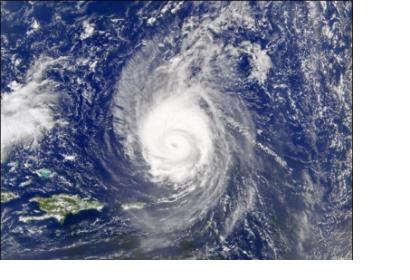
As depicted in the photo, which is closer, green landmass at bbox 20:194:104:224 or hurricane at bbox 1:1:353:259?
hurricane at bbox 1:1:353:259

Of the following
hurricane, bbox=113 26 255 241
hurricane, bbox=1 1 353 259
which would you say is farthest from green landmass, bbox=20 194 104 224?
hurricane, bbox=113 26 255 241

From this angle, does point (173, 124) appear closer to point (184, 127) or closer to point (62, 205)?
point (184, 127)

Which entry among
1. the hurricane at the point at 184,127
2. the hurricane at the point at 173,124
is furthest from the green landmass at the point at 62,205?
the hurricane at the point at 184,127

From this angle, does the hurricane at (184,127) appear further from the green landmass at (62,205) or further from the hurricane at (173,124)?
the green landmass at (62,205)

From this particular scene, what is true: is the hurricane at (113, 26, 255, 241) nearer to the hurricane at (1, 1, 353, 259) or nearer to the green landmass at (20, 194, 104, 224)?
the hurricane at (1, 1, 353, 259)

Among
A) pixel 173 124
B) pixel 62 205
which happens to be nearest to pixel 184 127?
pixel 173 124

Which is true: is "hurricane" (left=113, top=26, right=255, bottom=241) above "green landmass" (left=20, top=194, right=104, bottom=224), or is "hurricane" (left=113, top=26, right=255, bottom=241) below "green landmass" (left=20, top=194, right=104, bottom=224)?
A: above

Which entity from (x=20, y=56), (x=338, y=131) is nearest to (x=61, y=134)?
(x=20, y=56)

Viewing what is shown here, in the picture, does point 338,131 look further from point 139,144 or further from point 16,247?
point 16,247

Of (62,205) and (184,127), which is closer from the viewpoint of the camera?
(62,205)
